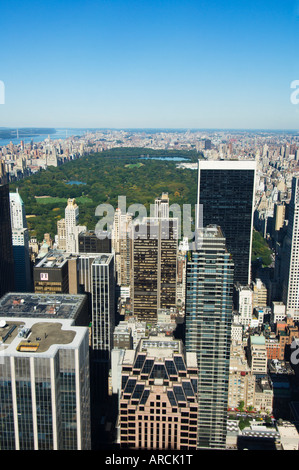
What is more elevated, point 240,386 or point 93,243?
point 93,243

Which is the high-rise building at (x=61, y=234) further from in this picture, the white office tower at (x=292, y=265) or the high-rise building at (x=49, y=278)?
the white office tower at (x=292, y=265)

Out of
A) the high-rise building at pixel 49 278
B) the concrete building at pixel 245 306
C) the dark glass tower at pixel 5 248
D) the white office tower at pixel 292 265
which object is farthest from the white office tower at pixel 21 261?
the white office tower at pixel 292 265

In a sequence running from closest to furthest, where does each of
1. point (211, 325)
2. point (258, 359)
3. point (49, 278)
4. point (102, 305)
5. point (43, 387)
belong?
1. point (43, 387)
2. point (211, 325)
3. point (49, 278)
4. point (258, 359)
5. point (102, 305)

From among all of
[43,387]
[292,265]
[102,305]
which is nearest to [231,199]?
[292,265]

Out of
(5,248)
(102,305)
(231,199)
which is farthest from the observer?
(231,199)

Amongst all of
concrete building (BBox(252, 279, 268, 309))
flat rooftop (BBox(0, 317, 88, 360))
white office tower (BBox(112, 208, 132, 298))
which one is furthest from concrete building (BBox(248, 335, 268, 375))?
flat rooftop (BBox(0, 317, 88, 360))

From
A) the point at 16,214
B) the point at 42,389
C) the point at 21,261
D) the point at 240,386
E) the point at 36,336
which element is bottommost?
the point at 240,386

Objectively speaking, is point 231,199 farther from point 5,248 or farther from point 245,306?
point 5,248
